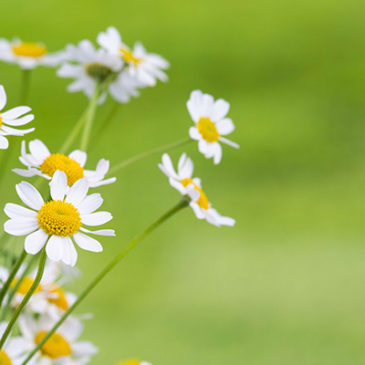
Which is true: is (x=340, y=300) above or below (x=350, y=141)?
below

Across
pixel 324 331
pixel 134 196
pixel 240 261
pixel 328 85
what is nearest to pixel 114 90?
pixel 324 331

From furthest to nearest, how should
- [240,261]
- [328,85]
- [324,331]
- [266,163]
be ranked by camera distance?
1. [328,85]
2. [266,163]
3. [240,261]
4. [324,331]

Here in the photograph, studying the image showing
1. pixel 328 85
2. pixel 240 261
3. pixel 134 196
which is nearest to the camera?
pixel 240 261

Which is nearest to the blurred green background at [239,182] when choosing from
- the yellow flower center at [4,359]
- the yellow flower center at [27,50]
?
the yellow flower center at [27,50]

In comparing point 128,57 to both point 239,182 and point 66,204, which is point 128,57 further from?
point 239,182

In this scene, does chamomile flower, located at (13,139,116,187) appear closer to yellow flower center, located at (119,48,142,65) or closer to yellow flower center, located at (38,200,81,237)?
yellow flower center, located at (38,200,81,237)

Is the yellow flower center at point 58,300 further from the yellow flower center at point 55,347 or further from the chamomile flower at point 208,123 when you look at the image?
the chamomile flower at point 208,123

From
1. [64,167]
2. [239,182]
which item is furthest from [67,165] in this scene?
[239,182]

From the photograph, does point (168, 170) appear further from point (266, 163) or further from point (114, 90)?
point (266, 163)
